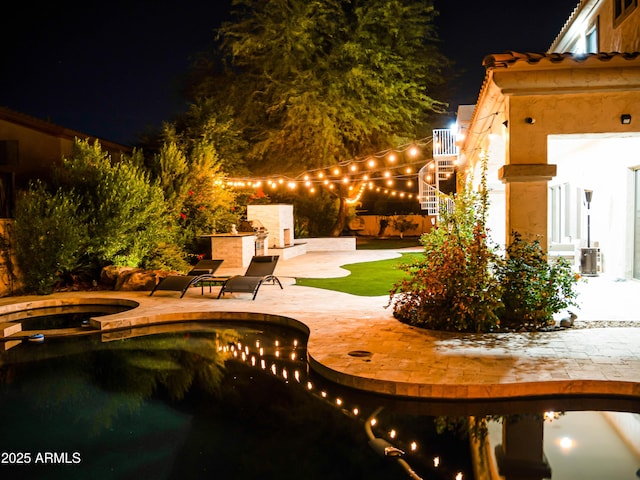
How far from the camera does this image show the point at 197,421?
5.60m

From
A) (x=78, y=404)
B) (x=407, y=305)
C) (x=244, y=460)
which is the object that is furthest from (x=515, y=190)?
(x=78, y=404)

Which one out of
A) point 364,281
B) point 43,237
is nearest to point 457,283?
point 364,281

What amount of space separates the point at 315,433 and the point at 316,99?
2160cm

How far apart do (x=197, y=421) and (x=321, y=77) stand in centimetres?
2211

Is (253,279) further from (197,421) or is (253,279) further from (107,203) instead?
(197,421)

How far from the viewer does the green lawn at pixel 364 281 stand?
12727mm

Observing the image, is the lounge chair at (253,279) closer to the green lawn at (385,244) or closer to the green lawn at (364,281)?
the green lawn at (364,281)

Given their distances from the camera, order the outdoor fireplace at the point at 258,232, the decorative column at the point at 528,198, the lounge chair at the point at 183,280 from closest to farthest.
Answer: the decorative column at the point at 528,198, the lounge chair at the point at 183,280, the outdoor fireplace at the point at 258,232

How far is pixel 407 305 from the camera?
341 inches

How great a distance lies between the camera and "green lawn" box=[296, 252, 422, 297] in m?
12.7

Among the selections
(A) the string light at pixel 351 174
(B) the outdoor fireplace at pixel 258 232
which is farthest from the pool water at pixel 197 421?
(A) the string light at pixel 351 174

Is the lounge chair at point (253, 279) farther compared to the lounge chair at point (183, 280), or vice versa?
the lounge chair at point (183, 280)

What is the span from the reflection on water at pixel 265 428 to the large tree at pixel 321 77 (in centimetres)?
1942

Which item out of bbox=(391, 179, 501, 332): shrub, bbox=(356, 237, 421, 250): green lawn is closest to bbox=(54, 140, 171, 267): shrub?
bbox=(391, 179, 501, 332): shrub
